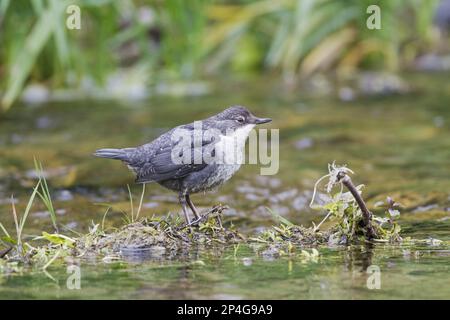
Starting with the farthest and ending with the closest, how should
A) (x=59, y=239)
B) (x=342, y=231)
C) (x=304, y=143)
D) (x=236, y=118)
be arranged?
(x=304, y=143) → (x=236, y=118) → (x=342, y=231) → (x=59, y=239)

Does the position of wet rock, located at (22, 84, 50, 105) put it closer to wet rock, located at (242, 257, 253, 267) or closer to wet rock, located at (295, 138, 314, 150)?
wet rock, located at (295, 138, 314, 150)

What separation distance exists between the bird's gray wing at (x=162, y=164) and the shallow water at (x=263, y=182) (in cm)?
→ 68

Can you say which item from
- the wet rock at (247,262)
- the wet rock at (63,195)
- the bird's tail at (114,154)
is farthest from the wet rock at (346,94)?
the wet rock at (247,262)

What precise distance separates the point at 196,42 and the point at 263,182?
3.11m

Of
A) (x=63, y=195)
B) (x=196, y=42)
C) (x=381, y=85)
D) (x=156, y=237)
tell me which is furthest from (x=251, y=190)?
(x=381, y=85)

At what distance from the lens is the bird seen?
4.71 metres

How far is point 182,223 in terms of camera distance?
4.60 metres

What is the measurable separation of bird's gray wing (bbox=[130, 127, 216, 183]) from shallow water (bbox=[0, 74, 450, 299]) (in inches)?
26.9

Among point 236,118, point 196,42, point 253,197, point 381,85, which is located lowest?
point 253,197

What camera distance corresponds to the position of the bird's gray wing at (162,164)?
4.76 m

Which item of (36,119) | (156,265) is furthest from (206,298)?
(36,119)

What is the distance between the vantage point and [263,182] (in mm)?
6902

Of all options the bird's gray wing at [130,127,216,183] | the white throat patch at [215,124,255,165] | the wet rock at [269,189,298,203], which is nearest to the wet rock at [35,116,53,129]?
the wet rock at [269,189,298,203]

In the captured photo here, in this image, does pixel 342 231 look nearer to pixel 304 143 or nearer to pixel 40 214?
pixel 40 214
